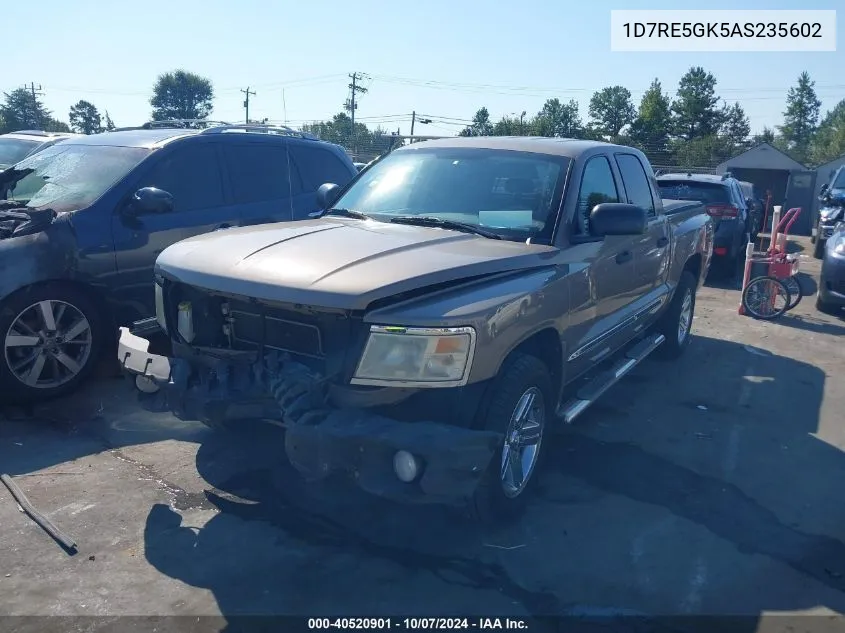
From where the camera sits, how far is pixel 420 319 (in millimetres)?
3172

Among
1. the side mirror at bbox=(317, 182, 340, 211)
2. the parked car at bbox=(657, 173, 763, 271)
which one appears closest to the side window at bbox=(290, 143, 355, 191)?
the side mirror at bbox=(317, 182, 340, 211)

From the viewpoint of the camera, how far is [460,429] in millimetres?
3168

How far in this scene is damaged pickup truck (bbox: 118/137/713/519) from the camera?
317cm

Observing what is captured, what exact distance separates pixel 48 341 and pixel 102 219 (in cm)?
98

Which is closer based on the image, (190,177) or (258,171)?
(190,177)

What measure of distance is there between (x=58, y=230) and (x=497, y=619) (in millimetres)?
4088

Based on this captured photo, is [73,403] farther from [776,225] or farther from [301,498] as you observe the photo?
[776,225]

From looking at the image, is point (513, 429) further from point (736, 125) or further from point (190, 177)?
point (736, 125)

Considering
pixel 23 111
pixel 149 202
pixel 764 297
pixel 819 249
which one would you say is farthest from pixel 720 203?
pixel 23 111

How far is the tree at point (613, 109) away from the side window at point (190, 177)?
221 ft

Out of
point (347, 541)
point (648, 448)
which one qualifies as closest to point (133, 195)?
point (347, 541)

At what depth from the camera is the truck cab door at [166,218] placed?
5680mm

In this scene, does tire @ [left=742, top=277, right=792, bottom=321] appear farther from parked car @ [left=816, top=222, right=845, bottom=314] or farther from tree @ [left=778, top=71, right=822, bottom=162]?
tree @ [left=778, top=71, right=822, bottom=162]

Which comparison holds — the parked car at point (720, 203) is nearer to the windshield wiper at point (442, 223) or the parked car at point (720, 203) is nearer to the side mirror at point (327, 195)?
the side mirror at point (327, 195)
